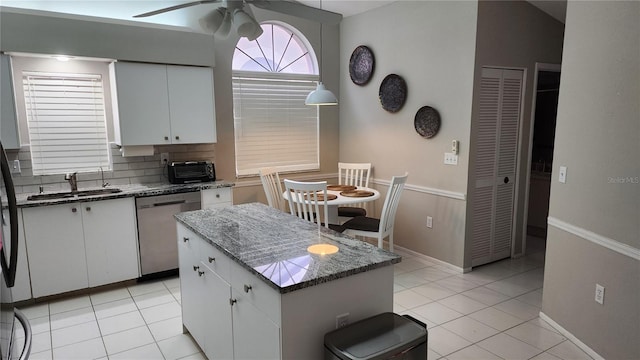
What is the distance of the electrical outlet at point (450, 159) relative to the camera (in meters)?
3.94

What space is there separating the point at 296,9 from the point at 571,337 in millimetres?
2818

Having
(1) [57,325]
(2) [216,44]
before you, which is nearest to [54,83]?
(2) [216,44]

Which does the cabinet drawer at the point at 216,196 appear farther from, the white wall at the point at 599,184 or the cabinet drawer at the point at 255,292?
the white wall at the point at 599,184

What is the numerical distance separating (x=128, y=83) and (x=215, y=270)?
233cm

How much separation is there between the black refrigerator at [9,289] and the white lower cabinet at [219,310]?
2.73 feet

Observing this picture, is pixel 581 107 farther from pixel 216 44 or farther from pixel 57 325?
pixel 57 325

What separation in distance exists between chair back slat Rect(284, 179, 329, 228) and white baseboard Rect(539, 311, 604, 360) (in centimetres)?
185

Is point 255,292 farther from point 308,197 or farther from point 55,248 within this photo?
point 55,248

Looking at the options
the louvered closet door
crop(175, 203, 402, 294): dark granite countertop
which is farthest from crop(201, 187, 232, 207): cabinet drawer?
the louvered closet door

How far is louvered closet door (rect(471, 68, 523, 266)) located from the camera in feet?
12.8

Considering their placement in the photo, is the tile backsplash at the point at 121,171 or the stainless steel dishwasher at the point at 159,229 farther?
the stainless steel dishwasher at the point at 159,229

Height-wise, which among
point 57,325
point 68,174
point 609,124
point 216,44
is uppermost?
point 216,44

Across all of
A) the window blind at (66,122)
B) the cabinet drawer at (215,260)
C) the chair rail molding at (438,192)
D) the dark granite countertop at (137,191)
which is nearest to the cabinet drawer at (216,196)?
the dark granite countertop at (137,191)

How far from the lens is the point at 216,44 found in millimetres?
4406
